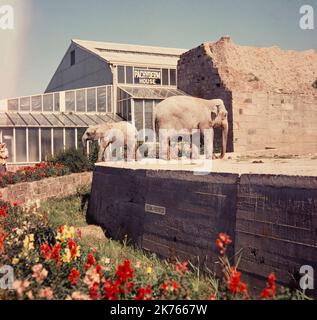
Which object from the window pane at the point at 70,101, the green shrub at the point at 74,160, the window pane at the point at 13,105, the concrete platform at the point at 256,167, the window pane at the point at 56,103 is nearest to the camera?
the concrete platform at the point at 256,167

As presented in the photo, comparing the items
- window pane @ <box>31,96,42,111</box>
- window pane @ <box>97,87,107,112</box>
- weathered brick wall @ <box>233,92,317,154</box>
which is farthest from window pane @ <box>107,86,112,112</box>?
weathered brick wall @ <box>233,92,317,154</box>

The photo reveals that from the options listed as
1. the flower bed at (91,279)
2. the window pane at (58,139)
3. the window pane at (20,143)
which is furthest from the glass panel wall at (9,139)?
the flower bed at (91,279)

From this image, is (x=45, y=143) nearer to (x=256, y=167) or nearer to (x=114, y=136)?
(x=114, y=136)

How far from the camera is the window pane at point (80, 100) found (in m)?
21.5

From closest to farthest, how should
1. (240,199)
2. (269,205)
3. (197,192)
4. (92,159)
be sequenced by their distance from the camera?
(269,205)
(240,199)
(197,192)
(92,159)

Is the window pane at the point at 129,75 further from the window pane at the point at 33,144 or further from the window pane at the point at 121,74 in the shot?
the window pane at the point at 33,144

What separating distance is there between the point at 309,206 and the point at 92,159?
35.4 ft

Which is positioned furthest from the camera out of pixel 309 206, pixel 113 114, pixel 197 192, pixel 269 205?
pixel 113 114

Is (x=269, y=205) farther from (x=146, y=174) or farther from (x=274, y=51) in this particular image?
(x=274, y=51)

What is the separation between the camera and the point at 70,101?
2138cm

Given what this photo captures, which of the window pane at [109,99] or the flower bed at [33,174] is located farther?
the window pane at [109,99]

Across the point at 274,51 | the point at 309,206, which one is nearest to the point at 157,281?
the point at 309,206
